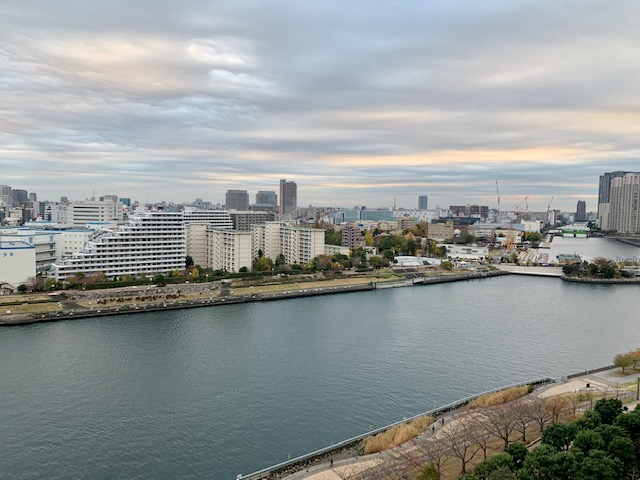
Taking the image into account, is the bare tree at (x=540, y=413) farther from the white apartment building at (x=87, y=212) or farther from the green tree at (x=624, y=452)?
the white apartment building at (x=87, y=212)

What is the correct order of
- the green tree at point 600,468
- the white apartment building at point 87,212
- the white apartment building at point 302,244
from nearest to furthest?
the green tree at point 600,468 < the white apartment building at point 302,244 < the white apartment building at point 87,212

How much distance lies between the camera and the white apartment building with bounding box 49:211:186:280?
42.1ft

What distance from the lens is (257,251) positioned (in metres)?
19.2

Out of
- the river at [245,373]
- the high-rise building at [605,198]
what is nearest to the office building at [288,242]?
the river at [245,373]

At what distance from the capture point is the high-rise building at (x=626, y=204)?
1741 inches

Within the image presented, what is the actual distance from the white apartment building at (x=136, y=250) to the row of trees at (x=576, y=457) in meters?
11.8

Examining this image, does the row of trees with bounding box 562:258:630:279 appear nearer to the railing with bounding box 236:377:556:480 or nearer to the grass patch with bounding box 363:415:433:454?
the railing with bounding box 236:377:556:480

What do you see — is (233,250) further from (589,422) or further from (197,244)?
(589,422)

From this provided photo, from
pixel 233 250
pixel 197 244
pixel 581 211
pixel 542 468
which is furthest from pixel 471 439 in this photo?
pixel 581 211

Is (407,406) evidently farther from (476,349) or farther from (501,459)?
(476,349)

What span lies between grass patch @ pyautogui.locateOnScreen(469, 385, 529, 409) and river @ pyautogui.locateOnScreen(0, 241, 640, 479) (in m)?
0.50

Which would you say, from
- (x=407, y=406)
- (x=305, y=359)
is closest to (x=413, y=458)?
(x=407, y=406)

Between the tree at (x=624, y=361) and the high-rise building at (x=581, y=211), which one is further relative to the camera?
the high-rise building at (x=581, y=211)

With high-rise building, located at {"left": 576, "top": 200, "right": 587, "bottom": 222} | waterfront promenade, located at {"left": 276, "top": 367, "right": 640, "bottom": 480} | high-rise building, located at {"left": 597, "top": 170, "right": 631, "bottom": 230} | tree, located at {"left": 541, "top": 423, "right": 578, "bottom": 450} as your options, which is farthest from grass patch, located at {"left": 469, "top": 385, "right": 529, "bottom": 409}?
high-rise building, located at {"left": 576, "top": 200, "right": 587, "bottom": 222}
